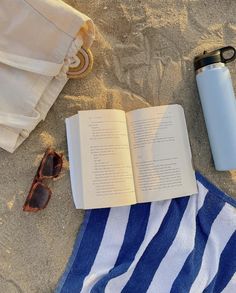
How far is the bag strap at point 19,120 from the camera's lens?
1.12 metres

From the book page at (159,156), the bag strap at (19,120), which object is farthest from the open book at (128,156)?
the bag strap at (19,120)

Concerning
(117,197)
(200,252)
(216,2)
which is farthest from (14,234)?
(216,2)

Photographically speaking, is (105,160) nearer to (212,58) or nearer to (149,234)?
(149,234)

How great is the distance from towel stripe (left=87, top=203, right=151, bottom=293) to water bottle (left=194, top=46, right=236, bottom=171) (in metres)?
0.26

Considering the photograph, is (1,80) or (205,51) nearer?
(1,80)

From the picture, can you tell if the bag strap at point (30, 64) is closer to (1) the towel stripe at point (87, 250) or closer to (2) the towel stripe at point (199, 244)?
(1) the towel stripe at point (87, 250)

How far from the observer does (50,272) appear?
1.19 m

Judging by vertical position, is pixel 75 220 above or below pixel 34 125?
below

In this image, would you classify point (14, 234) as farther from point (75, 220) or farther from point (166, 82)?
point (166, 82)

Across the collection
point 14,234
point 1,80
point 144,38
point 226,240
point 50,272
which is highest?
point 1,80

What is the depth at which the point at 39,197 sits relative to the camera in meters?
1.18

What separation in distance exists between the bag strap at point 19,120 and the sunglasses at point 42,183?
93 mm

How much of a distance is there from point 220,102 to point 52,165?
0.50m

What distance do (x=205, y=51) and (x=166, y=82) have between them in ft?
0.48
